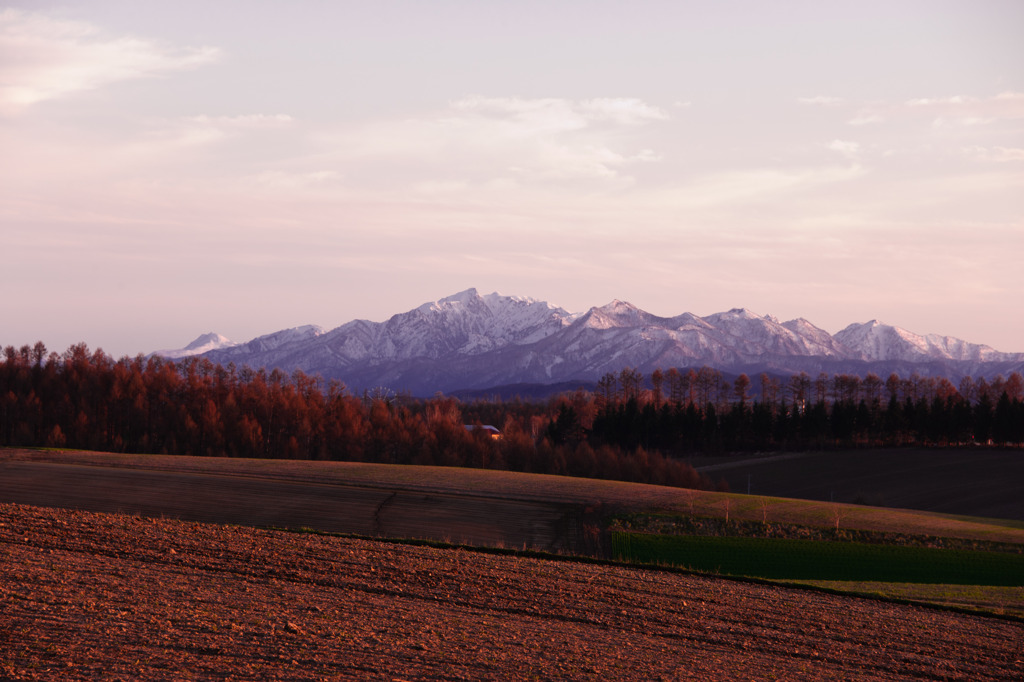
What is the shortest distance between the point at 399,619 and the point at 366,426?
341 ft

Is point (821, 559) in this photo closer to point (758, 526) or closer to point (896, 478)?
point (758, 526)

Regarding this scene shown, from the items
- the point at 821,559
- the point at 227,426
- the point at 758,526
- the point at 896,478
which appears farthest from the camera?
the point at 227,426

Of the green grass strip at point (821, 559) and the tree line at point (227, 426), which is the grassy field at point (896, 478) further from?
the green grass strip at point (821, 559)

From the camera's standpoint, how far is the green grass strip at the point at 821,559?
39.2 meters

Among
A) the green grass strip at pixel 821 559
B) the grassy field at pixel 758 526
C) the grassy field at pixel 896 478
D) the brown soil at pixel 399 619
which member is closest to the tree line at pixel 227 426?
the grassy field at pixel 896 478

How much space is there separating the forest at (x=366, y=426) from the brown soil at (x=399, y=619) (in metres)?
73.3

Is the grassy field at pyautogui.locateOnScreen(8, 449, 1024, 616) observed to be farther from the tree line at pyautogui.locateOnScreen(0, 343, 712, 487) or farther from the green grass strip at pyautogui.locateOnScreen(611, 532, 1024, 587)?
the tree line at pyautogui.locateOnScreen(0, 343, 712, 487)

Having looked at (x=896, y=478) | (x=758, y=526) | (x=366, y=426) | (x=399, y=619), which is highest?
(x=399, y=619)

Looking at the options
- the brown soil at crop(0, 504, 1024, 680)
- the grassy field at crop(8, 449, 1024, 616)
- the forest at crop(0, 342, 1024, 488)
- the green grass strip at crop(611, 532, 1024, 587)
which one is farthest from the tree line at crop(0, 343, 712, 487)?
the brown soil at crop(0, 504, 1024, 680)

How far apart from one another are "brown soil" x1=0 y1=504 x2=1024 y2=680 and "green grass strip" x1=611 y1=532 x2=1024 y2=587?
1137 centimetres

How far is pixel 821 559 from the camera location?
42219 mm

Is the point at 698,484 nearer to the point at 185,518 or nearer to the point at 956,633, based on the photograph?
the point at 185,518

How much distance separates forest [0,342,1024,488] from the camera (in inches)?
4331

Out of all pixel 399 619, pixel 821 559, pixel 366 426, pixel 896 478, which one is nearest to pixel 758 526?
pixel 821 559
